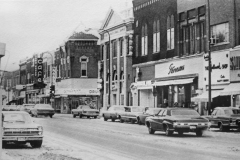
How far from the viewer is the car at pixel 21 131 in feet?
68.0

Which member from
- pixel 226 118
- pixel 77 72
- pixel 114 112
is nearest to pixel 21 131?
pixel 226 118

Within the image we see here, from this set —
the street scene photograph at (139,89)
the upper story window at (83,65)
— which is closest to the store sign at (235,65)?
the street scene photograph at (139,89)

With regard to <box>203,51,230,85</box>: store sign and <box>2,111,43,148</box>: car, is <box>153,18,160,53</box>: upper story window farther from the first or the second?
<box>2,111,43,148</box>: car

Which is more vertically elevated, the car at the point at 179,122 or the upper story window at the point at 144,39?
the upper story window at the point at 144,39

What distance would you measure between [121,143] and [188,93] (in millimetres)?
24460

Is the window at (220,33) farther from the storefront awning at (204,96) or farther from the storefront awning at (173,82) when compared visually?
the storefront awning at (173,82)

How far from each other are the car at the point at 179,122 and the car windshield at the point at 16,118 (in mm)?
7619

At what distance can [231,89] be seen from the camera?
3872 cm

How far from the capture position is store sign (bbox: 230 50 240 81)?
3934cm

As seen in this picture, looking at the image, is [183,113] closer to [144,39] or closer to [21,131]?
[21,131]

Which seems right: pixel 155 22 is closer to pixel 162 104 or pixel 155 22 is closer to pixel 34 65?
pixel 162 104

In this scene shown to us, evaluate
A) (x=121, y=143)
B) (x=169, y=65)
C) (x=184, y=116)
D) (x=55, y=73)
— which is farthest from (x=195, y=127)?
(x=55, y=73)

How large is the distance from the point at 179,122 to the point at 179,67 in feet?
71.2

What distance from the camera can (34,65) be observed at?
60875 mm
